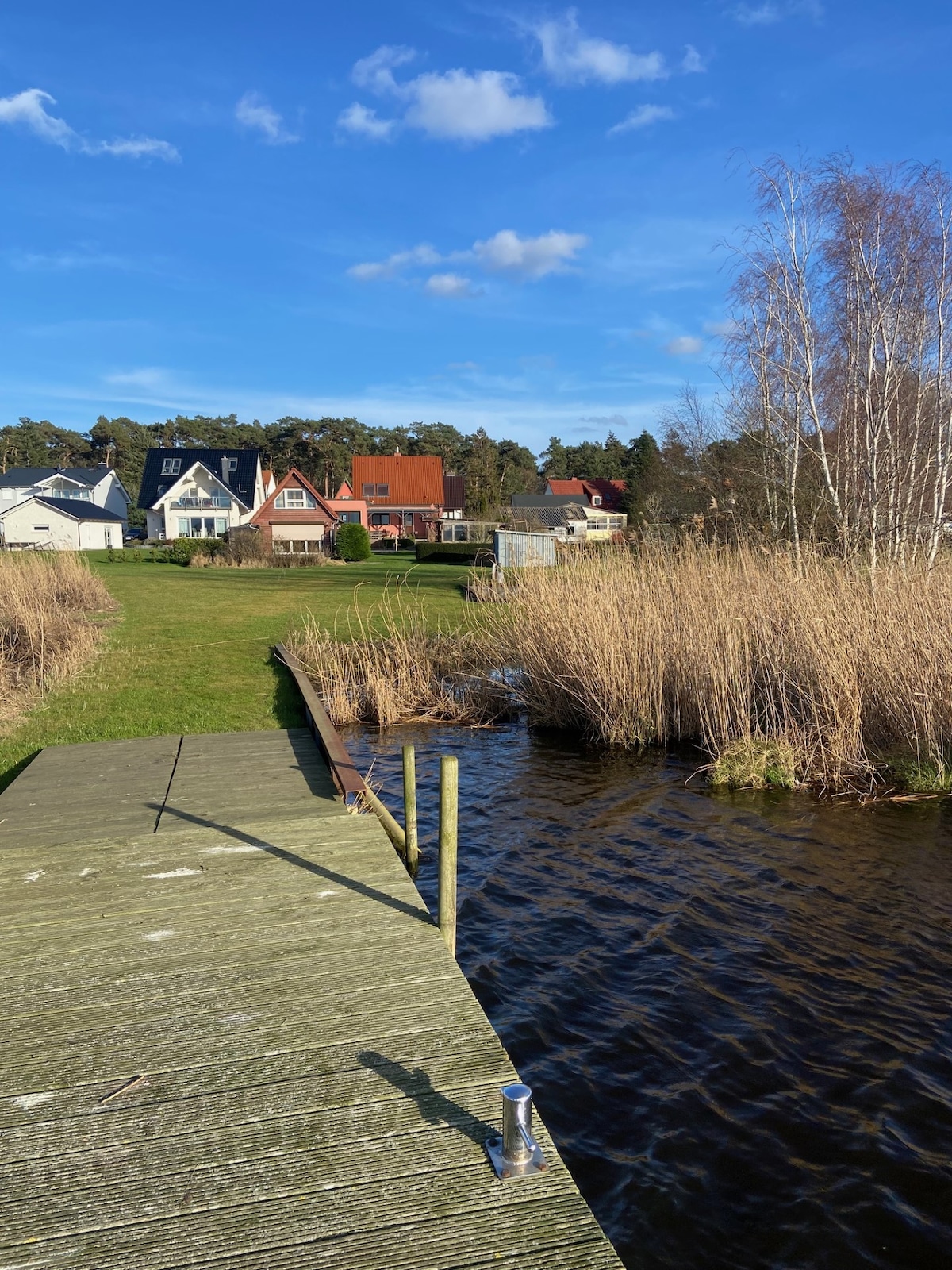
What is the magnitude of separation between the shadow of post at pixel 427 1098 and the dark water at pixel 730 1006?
1089mm

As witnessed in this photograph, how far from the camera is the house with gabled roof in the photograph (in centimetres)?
5075

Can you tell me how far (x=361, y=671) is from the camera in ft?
38.7

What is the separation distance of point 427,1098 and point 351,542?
40004 mm

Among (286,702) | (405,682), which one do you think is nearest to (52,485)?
(405,682)

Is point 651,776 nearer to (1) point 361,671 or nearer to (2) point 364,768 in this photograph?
(2) point 364,768

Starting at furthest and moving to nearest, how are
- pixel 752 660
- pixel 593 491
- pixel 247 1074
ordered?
pixel 593 491
pixel 752 660
pixel 247 1074

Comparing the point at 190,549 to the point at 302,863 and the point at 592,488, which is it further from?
the point at 592,488

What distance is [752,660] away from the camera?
952cm

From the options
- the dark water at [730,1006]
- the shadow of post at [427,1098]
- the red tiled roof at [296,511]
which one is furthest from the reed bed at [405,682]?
the red tiled roof at [296,511]

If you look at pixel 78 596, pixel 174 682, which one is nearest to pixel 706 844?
pixel 174 682

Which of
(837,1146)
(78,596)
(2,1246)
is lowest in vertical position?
(837,1146)

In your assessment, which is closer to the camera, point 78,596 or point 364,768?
point 364,768

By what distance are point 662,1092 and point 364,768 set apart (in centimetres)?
571

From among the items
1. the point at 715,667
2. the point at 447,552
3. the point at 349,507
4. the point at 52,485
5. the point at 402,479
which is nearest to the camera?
the point at 715,667
